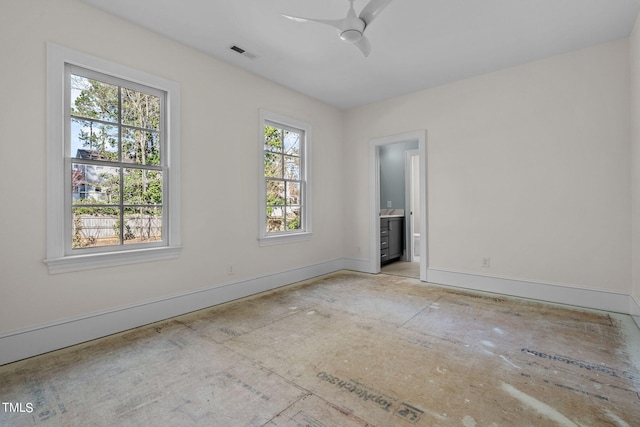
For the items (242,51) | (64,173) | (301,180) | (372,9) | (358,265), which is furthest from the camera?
(358,265)

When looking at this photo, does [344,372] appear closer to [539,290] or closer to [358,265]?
[539,290]

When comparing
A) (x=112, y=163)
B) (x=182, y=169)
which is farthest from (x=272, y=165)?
(x=112, y=163)

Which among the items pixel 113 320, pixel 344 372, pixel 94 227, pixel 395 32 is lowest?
pixel 344 372

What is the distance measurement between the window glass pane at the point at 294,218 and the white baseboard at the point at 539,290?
7.05 feet

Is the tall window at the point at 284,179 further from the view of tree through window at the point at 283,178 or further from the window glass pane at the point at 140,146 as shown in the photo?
the window glass pane at the point at 140,146

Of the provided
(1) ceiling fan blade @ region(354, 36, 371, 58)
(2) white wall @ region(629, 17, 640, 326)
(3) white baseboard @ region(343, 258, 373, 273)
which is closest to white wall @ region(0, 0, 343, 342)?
(3) white baseboard @ region(343, 258, 373, 273)

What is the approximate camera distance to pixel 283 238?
437 cm

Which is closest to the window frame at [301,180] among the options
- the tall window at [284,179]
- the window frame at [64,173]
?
the tall window at [284,179]

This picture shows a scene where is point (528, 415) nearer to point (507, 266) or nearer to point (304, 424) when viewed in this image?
point (304, 424)

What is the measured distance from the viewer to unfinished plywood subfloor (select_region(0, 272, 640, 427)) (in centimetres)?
167

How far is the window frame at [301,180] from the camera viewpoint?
4.07 metres

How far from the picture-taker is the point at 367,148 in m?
5.28

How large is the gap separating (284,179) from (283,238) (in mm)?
885

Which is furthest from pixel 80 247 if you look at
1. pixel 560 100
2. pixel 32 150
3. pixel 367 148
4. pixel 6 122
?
pixel 560 100
